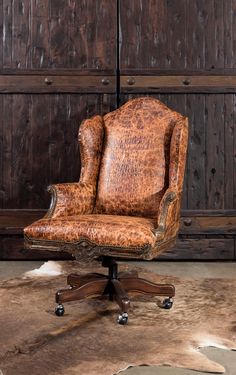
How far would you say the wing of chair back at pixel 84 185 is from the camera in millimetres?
2863

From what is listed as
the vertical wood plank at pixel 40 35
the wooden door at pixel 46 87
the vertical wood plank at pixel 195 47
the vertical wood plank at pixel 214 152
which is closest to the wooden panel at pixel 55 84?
the wooden door at pixel 46 87

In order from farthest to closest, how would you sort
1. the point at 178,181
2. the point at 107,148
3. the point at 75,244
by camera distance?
the point at 107,148
the point at 178,181
the point at 75,244

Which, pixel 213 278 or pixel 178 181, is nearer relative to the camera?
pixel 178 181

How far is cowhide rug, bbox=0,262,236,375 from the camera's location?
6.74ft

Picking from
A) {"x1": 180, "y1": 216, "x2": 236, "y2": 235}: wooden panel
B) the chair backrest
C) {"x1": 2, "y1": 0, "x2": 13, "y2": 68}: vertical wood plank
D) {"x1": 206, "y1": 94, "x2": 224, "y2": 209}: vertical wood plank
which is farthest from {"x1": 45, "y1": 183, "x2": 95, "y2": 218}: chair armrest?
{"x1": 2, "y1": 0, "x2": 13, "y2": 68}: vertical wood plank

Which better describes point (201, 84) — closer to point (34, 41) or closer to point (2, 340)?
point (34, 41)

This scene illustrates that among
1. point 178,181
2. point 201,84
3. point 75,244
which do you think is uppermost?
point 201,84

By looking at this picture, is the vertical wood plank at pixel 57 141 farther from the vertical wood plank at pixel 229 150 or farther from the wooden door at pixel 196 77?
the vertical wood plank at pixel 229 150

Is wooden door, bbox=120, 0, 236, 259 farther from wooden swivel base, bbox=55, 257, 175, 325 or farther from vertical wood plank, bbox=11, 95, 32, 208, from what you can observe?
wooden swivel base, bbox=55, 257, 175, 325

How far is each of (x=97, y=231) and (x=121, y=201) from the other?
0.60m

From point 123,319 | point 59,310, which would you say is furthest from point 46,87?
point 123,319

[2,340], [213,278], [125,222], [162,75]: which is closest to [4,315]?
[2,340]

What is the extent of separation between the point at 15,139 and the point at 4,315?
1.80 metres

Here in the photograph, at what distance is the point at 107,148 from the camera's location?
128 inches
